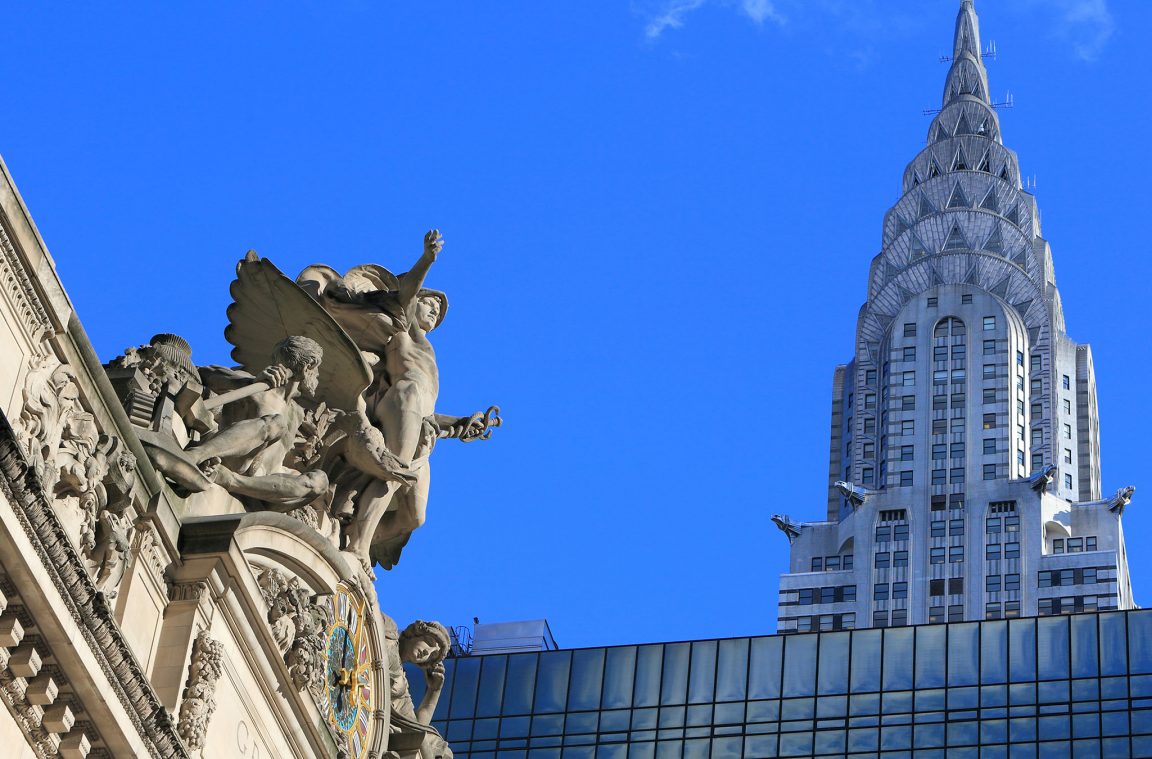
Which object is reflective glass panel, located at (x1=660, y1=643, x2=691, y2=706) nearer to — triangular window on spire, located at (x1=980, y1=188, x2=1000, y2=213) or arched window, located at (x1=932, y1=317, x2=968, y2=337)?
arched window, located at (x1=932, y1=317, x2=968, y2=337)

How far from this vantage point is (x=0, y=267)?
2389 cm

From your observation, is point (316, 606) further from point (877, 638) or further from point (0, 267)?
point (877, 638)

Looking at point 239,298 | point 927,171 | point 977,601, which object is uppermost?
point 927,171

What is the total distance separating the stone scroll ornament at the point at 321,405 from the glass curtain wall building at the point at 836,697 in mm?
37381

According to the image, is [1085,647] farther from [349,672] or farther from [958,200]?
[958,200]

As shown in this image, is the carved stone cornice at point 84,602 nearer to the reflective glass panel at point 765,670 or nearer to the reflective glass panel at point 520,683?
the reflective glass panel at point 765,670

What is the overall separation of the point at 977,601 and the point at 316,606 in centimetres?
11247

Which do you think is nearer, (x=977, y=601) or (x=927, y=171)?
(x=977, y=601)

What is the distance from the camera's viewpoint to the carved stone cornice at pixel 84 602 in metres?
21.9

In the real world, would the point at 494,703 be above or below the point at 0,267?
above

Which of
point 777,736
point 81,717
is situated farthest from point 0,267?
point 777,736

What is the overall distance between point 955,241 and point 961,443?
16.7 meters

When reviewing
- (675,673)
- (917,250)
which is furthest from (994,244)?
(675,673)

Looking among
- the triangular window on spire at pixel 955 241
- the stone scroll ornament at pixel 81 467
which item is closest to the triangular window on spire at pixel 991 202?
the triangular window on spire at pixel 955 241
